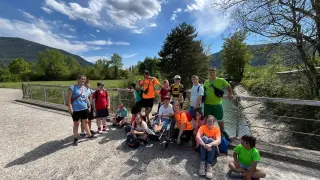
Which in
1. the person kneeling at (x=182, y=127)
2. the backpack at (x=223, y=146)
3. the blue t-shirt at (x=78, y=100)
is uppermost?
the blue t-shirt at (x=78, y=100)

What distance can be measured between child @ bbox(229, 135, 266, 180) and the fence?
3.46ft

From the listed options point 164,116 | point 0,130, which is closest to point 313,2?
point 164,116

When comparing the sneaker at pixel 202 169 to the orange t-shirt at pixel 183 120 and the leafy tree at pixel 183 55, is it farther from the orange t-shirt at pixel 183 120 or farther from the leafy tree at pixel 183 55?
the leafy tree at pixel 183 55

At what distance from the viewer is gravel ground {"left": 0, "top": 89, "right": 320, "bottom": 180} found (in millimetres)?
3412

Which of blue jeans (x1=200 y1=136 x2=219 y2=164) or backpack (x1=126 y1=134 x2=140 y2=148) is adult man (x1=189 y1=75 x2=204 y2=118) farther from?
backpack (x1=126 y1=134 x2=140 y2=148)

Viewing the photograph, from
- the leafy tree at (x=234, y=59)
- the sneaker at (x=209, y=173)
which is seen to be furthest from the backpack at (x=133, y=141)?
the leafy tree at (x=234, y=59)

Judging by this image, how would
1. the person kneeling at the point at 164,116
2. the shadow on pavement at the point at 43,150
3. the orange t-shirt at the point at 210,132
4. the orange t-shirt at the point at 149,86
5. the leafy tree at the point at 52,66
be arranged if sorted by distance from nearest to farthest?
the orange t-shirt at the point at 210,132
the shadow on pavement at the point at 43,150
the person kneeling at the point at 164,116
the orange t-shirt at the point at 149,86
the leafy tree at the point at 52,66

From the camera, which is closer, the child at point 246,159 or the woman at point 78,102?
the child at point 246,159

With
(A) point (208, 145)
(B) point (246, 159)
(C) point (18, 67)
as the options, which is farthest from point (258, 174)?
(C) point (18, 67)

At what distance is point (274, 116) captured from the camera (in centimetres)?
454

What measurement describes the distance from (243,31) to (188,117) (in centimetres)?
470

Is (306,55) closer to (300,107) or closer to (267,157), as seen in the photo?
(300,107)

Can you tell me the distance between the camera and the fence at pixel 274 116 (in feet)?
15.0

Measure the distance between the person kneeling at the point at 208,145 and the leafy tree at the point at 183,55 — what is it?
27009 mm
